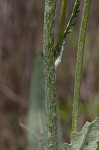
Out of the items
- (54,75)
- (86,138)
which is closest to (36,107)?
(86,138)

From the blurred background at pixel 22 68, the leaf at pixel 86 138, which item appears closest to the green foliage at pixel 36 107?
the leaf at pixel 86 138

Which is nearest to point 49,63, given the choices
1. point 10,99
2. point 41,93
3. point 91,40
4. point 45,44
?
point 45,44

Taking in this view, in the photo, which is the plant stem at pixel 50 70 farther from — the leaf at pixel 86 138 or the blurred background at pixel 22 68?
the blurred background at pixel 22 68

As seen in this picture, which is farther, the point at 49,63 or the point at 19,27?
the point at 19,27

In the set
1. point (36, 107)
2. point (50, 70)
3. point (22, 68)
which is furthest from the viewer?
point (22, 68)

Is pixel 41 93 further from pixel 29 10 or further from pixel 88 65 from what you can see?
pixel 29 10

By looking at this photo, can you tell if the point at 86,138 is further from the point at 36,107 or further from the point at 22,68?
the point at 22,68
